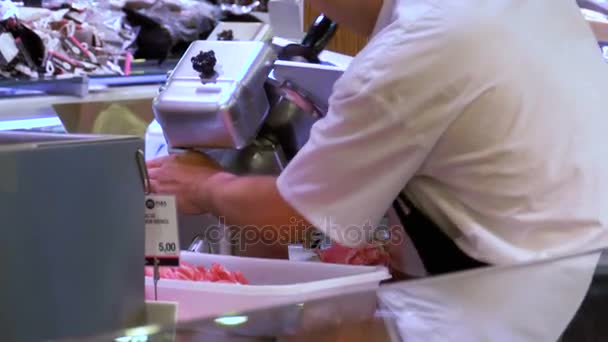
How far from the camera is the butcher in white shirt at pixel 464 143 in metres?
0.82

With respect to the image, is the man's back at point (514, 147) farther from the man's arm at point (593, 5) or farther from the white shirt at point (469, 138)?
the man's arm at point (593, 5)

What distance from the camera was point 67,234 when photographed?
23.4 inches

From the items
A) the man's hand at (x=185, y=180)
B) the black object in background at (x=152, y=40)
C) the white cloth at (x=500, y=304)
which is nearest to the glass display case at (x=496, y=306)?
the white cloth at (x=500, y=304)

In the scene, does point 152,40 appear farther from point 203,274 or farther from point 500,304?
point 500,304

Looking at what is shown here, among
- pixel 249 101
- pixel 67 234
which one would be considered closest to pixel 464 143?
pixel 249 101

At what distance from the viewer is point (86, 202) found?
61 cm

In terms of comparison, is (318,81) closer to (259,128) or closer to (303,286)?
(259,128)

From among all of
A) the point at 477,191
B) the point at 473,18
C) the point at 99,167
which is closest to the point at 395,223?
the point at 477,191

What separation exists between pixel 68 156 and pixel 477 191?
459mm

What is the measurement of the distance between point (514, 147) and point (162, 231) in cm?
38

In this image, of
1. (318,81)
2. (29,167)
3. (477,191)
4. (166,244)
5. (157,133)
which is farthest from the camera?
(157,133)

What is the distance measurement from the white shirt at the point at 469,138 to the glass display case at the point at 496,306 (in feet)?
0.21

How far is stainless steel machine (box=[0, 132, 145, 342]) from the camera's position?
0.56 meters

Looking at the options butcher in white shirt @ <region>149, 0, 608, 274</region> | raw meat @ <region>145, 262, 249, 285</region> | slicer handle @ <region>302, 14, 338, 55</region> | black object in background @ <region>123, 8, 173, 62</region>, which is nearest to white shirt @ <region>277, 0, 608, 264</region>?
butcher in white shirt @ <region>149, 0, 608, 274</region>
